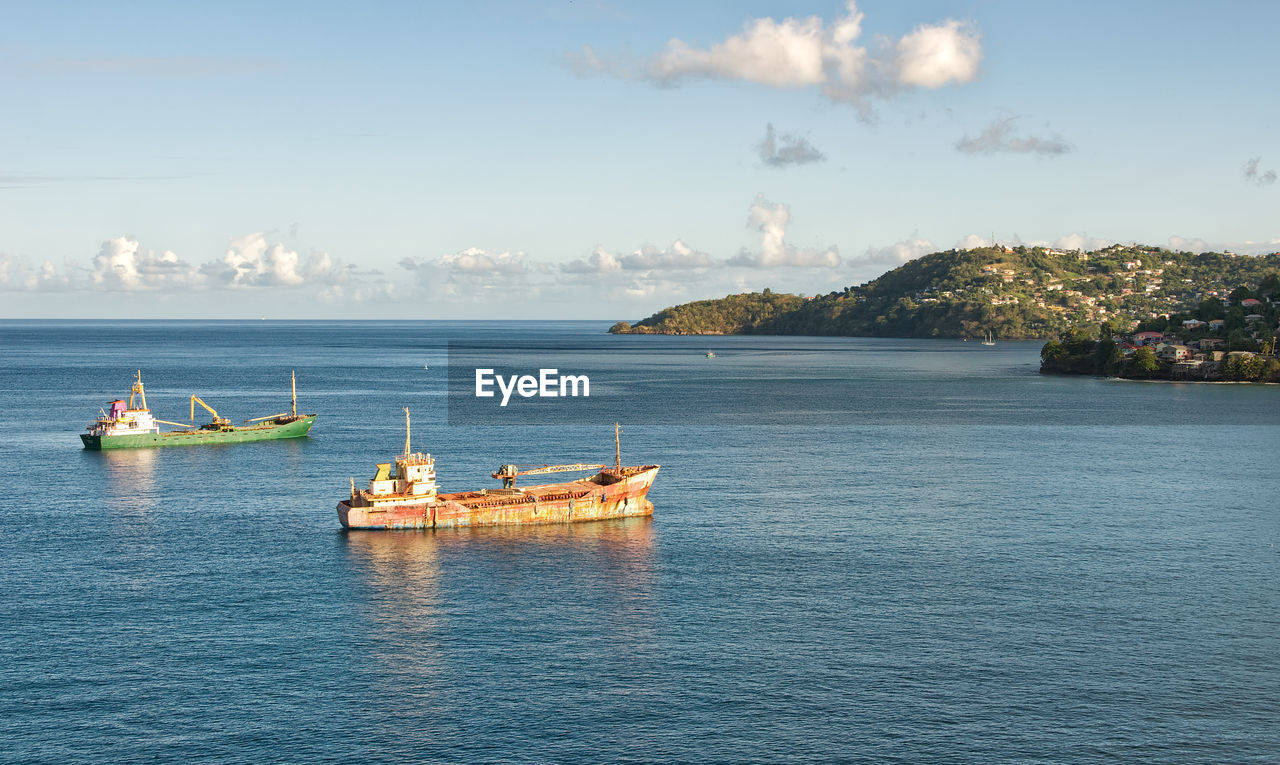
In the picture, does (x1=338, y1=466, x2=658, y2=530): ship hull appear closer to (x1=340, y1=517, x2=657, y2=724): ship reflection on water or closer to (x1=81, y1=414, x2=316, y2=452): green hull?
(x1=340, y1=517, x2=657, y2=724): ship reflection on water

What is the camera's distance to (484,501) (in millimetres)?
96250

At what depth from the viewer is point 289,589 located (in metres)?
74.1

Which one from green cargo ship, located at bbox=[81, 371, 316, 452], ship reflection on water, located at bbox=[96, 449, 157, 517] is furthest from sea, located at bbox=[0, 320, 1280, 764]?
green cargo ship, located at bbox=[81, 371, 316, 452]

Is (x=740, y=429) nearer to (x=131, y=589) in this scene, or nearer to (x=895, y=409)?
(x=895, y=409)

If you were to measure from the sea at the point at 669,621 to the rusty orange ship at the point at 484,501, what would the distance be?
1724 millimetres

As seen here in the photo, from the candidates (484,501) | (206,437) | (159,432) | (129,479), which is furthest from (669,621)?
(159,432)

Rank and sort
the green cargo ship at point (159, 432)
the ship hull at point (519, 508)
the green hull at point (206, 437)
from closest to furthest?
the ship hull at point (519, 508), the green hull at point (206, 437), the green cargo ship at point (159, 432)

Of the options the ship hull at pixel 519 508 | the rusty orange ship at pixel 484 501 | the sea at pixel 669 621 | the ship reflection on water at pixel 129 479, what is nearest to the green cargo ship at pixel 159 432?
the ship reflection on water at pixel 129 479

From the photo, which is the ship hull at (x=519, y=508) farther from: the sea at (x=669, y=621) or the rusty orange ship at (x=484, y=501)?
the sea at (x=669, y=621)

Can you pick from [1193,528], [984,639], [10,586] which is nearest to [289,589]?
[10,586]

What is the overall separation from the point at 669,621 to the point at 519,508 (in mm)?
30731

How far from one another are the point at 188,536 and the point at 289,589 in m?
20.9

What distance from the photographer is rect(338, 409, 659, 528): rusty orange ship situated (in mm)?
93812

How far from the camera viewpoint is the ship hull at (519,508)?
93.4m
